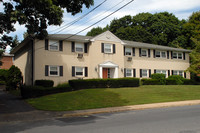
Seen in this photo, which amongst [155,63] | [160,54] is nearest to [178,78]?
[155,63]

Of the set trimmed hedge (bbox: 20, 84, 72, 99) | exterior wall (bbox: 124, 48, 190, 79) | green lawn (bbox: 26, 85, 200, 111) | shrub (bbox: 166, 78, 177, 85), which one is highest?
exterior wall (bbox: 124, 48, 190, 79)

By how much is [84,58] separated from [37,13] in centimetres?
1381

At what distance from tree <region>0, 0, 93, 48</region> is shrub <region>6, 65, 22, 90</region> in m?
14.7

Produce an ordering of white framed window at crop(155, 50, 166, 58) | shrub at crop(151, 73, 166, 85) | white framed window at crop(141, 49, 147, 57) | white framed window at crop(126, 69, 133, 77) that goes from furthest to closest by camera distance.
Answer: white framed window at crop(155, 50, 166, 58) < white framed window at crop(141, 49, 147, 57) < shrub at crop(151, 73, 166, 85) < white framed window at crop(126, 69, 133, 77)

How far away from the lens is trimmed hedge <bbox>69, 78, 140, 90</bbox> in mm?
22828

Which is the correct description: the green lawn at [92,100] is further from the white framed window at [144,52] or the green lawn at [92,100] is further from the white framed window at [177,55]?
the white framed window at [177,55]

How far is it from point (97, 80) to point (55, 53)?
586 centimetres

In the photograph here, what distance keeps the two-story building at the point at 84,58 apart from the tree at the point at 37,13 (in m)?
9.91

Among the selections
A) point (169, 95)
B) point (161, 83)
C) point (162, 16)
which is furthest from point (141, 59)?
point (162, 16)

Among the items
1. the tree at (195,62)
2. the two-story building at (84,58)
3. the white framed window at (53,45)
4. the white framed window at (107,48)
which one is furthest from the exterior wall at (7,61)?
the tree at (195,62)

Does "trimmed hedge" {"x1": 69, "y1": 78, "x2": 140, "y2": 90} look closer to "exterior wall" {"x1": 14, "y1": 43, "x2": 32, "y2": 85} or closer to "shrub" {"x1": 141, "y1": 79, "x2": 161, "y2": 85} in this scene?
"shrub" {"x1": 141, "y1": 79, "x2": 161, "y2": 85}

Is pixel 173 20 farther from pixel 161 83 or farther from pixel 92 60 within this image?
pixel 92 60

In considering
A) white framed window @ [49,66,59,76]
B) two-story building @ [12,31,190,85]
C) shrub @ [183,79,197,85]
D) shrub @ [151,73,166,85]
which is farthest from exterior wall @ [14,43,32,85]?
shrub @ [183,79,197,85]

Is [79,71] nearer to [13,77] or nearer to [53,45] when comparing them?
[53,45]
